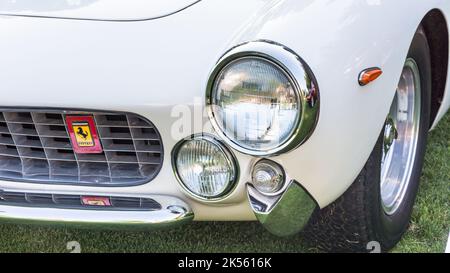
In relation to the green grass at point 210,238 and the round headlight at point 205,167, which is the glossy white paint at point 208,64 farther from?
the green grass at point 210,238

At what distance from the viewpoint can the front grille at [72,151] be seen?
1.92m

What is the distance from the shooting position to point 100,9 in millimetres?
1984

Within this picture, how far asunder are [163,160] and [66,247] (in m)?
0.81

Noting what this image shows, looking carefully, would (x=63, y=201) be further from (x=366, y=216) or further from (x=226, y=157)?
(x=366, y=216)

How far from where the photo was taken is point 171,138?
6.10 feet

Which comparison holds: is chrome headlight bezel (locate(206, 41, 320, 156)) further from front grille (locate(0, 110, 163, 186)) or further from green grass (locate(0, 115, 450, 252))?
green grass (locate(0, 115, 450, 252))

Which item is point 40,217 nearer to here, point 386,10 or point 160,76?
point 160,76

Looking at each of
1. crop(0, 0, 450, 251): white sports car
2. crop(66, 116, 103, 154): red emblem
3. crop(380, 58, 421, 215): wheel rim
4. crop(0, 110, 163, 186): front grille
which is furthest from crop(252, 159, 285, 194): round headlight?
crop(380, 58, 421, 215): wheel rim

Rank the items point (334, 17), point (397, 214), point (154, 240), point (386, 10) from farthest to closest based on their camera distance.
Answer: point (154, 240), point (397, 214), point (386, 10), point (334, 17)

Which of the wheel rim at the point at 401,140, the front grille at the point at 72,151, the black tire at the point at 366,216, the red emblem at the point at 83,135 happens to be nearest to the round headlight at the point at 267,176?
the black tire at the point at 366,216

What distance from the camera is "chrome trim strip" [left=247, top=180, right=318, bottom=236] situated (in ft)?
6.07

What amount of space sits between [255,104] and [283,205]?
32 cm

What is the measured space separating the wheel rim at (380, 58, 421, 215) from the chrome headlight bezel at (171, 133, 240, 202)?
68 centimetres

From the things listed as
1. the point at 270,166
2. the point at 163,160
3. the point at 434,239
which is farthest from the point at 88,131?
the point at 434,239
